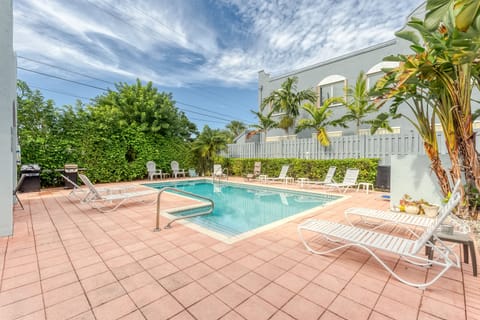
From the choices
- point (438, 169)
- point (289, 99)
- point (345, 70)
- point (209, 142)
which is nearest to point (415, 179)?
point (438, 169)

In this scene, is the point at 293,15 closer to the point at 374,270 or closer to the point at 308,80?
the point at 308,80

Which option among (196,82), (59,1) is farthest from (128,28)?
(196,82)

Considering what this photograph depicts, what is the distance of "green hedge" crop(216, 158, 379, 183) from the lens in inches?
384

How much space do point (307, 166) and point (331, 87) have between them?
6.78 meters

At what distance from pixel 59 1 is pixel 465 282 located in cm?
1572

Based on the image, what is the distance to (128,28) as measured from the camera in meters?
12.7

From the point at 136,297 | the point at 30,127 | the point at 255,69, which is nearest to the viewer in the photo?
the point at 136,297

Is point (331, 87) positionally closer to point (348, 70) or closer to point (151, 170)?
point (348, 70)

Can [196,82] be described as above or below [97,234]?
above

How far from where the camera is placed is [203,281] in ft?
8.37

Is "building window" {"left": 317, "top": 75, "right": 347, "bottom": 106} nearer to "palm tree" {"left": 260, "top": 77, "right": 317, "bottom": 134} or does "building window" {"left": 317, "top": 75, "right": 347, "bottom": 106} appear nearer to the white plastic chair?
"palm tree" {"left": 260, "top": 77, "right": 317, "bottom": 134}

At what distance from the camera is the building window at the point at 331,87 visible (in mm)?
14469

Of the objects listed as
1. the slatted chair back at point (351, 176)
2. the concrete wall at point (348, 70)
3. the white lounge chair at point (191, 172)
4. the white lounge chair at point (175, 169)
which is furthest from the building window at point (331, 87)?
the white lounge chair at point (175, 169)

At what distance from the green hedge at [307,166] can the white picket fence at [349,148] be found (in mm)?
602
